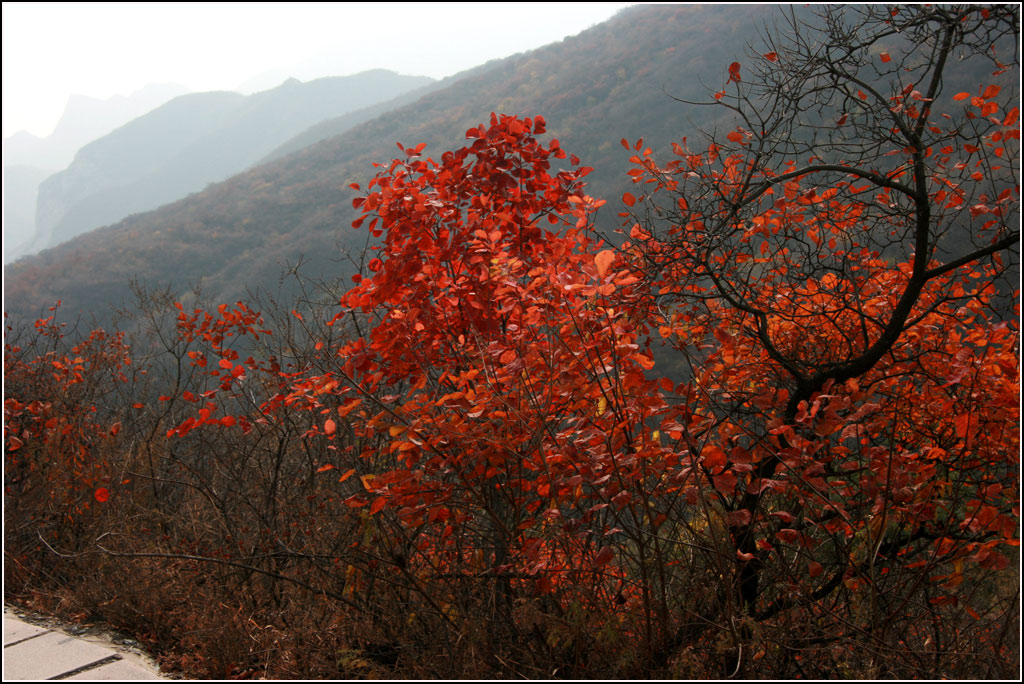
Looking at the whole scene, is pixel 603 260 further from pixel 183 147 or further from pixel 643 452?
pixel 183 147

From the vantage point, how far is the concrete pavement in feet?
8.11

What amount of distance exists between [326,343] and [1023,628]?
3.67m

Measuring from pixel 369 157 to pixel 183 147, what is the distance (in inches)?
3832

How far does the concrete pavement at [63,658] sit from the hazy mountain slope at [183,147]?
11499 cm

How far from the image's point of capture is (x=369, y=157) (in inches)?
1687

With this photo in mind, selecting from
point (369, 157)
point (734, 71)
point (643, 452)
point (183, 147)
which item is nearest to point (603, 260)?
point (643, 452)

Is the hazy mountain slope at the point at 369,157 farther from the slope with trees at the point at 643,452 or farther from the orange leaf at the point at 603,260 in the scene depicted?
the orange leaf at the point at 603,260

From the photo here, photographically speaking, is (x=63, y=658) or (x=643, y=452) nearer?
(x=643, y=452)

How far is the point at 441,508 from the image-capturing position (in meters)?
2.28

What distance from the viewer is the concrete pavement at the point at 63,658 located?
2.47 metres

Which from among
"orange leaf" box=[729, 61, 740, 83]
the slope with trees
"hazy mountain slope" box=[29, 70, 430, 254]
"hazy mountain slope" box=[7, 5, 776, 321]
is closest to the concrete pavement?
the slope with trees

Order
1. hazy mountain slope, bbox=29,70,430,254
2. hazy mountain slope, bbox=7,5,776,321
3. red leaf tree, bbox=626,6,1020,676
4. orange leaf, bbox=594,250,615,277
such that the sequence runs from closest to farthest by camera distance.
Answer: orange leaf, bbox=594,250,615,277, red leaf tree, bbox=626,6,1020,676, hazy mountain slope, bbox=7,5,776,321, hazy mountain slope, bbox=29,70,430,254

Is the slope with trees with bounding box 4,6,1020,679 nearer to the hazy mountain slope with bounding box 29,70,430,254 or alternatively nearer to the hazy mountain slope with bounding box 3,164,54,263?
the hazy mountain slope with bounding box 29,70,430,254

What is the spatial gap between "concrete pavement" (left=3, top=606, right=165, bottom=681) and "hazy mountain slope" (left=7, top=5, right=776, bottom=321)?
73.5ft
